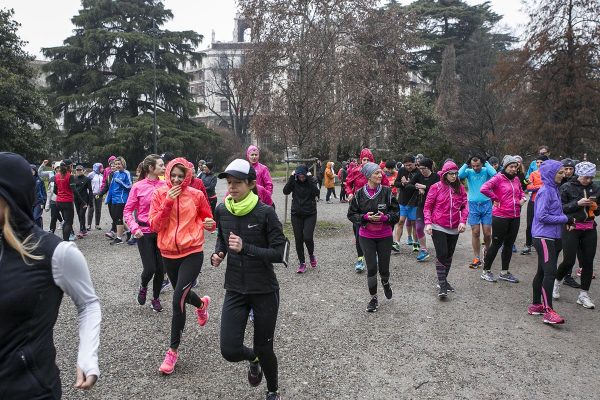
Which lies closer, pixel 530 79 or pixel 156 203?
pixel 156 203

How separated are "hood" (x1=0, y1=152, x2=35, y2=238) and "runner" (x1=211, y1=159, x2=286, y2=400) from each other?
1.61 m

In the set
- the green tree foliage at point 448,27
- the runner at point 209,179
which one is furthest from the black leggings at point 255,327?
the green tree foliage at point 448,27

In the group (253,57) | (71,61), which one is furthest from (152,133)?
(253,57)

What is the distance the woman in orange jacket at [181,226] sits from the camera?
15.1 feet

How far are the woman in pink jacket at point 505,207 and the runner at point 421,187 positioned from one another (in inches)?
65.3

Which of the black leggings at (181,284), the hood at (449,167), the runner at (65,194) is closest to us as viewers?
the black leggings at (181,284)

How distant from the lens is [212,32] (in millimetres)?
87062

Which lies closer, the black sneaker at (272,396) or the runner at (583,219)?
the black sneaker at (272,396)

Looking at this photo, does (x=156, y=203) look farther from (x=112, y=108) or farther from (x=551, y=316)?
(x=112, y=108)

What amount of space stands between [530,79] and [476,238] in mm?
18747

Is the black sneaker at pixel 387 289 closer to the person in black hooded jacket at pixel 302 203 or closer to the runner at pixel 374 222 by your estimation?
the runner at pixel 374 222

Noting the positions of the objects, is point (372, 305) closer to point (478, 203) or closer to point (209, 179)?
point (478, 203)

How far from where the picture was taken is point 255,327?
3588 mm

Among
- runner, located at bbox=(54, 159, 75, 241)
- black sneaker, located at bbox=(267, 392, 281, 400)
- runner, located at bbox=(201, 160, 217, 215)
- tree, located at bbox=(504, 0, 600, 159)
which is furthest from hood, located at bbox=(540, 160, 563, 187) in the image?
tree, located at bbox=(504, 0, 600, 159)
